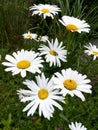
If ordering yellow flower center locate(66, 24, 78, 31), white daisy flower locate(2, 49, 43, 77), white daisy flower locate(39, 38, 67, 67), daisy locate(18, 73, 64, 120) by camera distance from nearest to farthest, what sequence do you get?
daisy locate(18, 73, 64, 120) < white daisy flower locate(2, 49, 43, 77) < white daisy flower locate(39, 38, 67, 67) < yellow flower center locate(66, 24, 78, 31)

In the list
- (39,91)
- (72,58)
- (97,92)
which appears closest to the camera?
(39,91)

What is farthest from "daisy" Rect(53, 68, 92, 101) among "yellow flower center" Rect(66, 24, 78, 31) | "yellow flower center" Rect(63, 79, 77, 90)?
"yellow flower center" Rect(66, 24, 78, 31)

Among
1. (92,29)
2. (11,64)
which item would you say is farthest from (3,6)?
(11,64)

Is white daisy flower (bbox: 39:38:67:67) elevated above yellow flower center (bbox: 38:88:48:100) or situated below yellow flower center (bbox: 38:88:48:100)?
above

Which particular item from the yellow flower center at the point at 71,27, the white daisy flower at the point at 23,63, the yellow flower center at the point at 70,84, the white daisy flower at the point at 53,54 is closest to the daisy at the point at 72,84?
the yellow flower center at the point at 70,84

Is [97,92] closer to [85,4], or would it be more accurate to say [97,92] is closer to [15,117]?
[15,117]

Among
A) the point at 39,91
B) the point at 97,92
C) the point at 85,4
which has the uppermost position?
the point at 85,4

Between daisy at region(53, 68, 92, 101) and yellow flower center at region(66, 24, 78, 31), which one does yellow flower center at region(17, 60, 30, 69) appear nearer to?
daisy at region(53, 68, 92, 101)
